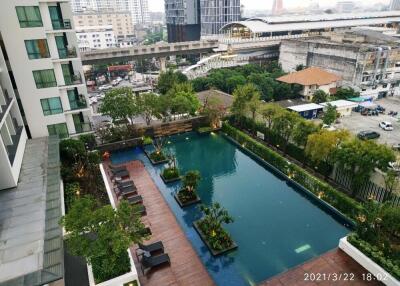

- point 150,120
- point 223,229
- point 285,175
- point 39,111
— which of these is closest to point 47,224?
point 223,229

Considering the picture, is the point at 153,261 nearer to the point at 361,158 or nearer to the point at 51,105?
the point at 361,158

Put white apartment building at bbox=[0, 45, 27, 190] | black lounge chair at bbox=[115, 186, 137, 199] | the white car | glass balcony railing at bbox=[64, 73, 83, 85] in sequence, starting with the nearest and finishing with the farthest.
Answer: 1. white apartment building at bbox=[0, 45, 27, 190]
2. black lounge chair at bbox=[115, 186, 137, 199]
3. glass balcony railing at bbox=[64, 73, 83, 85]
4. the white car

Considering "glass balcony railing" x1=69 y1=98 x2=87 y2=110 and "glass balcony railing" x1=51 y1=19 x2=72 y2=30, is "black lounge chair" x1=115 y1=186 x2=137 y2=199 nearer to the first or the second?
"glass balcony railing" x1=69 y1=98 x2=87 y2=110

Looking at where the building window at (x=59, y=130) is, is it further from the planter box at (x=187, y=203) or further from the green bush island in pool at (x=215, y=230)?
the green bush island in pool at (x=215, y=230)

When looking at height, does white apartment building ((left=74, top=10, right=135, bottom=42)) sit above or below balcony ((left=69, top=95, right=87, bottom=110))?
above

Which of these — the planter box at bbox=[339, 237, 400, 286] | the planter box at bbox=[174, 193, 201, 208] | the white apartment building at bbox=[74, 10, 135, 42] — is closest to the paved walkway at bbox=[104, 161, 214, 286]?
the planter box at bbox=[174, 193, 201, 208]

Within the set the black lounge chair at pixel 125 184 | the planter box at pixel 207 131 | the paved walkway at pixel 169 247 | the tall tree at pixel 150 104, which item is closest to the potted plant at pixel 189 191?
the paved walkway at pixel 169 247

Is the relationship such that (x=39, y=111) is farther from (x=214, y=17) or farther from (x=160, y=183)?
(x=214, y=17)

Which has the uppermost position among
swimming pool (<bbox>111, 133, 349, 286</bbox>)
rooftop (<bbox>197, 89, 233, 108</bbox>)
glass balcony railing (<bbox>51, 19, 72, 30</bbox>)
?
glass balcony railing (<bbox>51, 19, 72, 30</bbox>)
